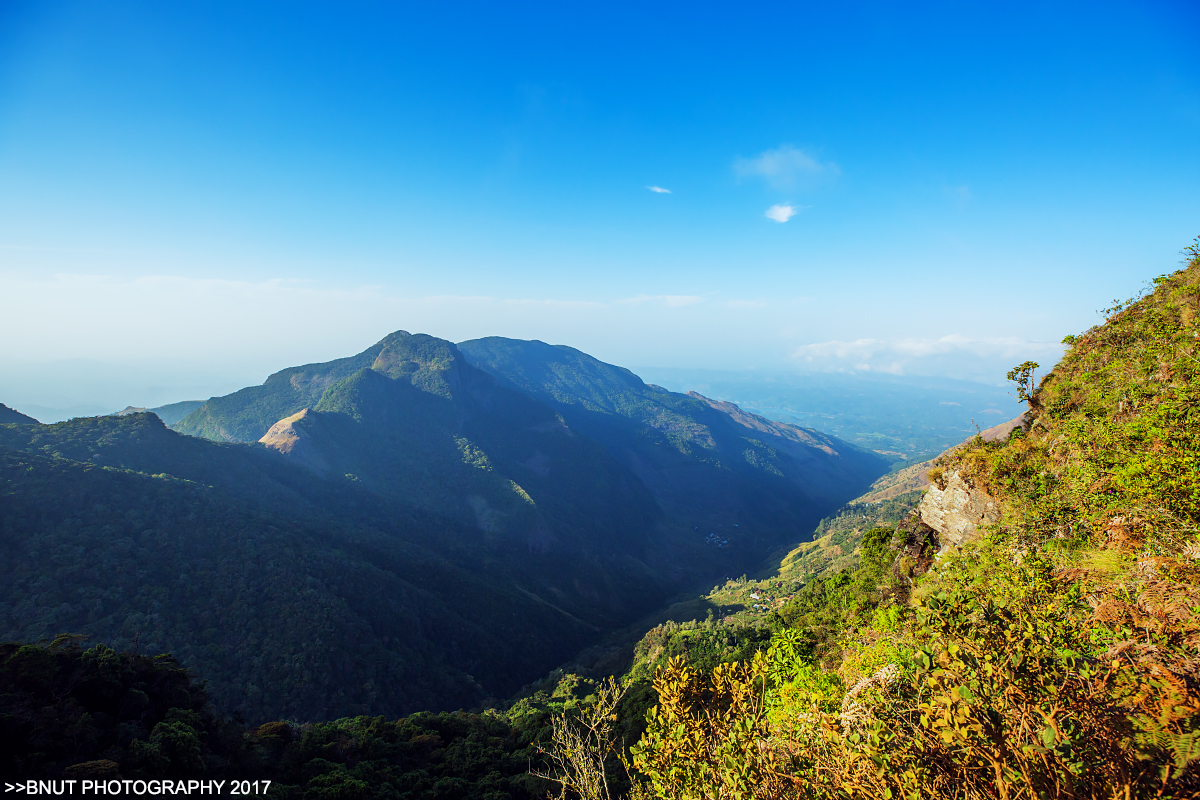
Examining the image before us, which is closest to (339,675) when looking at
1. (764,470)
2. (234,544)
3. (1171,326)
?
(234,544)

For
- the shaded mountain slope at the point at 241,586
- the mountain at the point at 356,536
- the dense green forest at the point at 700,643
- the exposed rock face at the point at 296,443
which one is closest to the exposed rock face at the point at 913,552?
the dense green forest at the point at 700,643

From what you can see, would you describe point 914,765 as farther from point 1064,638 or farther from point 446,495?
point 446,495

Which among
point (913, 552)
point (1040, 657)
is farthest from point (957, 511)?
point (1040, 657)

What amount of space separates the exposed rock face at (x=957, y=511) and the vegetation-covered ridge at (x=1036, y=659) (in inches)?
7.9

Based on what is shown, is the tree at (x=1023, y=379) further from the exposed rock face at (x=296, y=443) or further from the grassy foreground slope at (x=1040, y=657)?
the exposed rock face at (x=296, y=443)

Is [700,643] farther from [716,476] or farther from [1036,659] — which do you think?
[716,476]

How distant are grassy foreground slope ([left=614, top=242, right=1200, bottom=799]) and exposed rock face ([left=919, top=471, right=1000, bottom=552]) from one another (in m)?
0.32

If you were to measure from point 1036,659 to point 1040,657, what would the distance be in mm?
52

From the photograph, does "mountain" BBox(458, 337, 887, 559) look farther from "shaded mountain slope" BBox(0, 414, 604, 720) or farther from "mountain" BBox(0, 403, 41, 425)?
"mountain" BBox(0, 403, 41, 425)

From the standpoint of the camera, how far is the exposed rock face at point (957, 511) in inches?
791

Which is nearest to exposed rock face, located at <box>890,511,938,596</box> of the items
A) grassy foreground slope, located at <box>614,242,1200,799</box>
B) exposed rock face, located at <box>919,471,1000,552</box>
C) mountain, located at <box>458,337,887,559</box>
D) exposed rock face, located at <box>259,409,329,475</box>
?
exposed rock face, located at <box>919,471,1000,552</box>

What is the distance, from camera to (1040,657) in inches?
205

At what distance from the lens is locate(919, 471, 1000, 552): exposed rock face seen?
2009 cm

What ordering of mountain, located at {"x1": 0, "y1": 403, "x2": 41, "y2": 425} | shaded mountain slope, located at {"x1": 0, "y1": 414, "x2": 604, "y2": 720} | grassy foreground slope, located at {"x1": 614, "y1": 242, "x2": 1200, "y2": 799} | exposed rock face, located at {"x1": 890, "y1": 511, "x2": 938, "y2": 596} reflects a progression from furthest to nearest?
mountain, located at {"x1": 0, "y1": 403, "x2": 41, "y2": 425} < shaded mountain slope, located at {"x1": 0, "y1": 414, "x2": 604, "y2": 720} < exposed rock face, located at {"x1": 890, "y1": 511, "x2": 938, "y2": 596} < grassy foreground slope, located at {"x1": 614, "y1": 242, "x2": 1200, "y2": 799}
